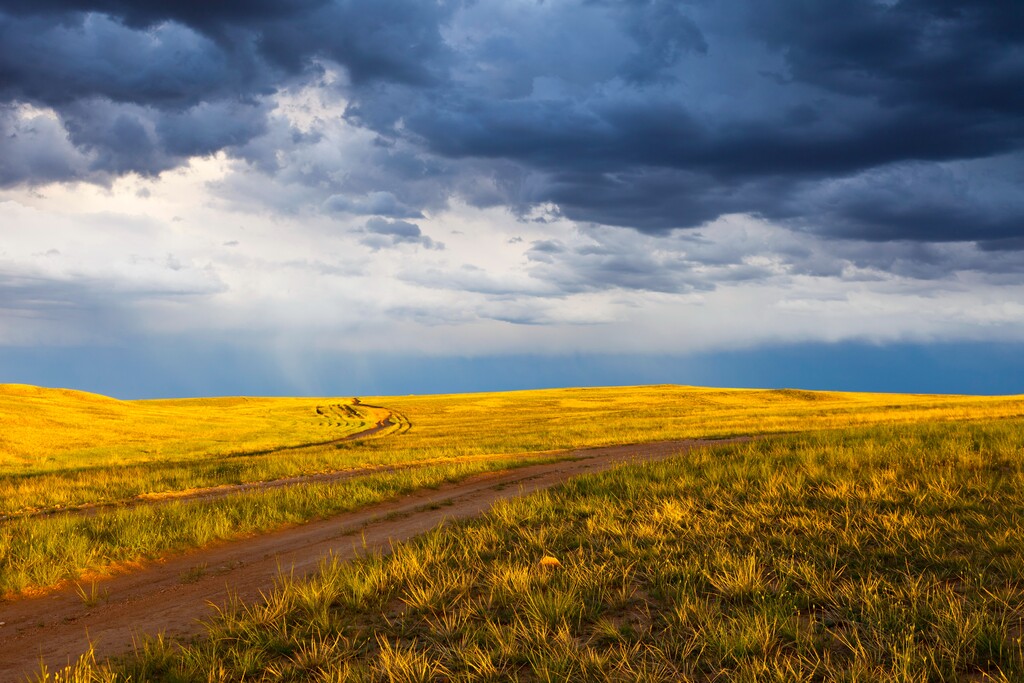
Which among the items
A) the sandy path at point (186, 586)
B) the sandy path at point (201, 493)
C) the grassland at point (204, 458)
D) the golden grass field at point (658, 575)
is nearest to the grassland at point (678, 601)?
the golden grass field at point (658, 575)

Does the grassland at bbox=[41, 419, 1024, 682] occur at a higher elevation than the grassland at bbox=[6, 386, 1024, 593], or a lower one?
higher

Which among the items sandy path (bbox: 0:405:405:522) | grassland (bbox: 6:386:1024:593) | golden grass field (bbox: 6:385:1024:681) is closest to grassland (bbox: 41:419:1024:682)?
golden grass field (bbox: 6:385:1024:681)

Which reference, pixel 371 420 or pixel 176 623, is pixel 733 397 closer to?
pixel 371 420

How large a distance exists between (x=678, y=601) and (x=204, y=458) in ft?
113

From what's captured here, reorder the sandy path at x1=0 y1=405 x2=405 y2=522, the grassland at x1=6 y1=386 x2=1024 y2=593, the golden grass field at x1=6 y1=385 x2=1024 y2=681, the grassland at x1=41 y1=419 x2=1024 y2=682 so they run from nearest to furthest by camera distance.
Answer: the grassland at x1=41 y1=419 x2=1024 y2=682
the golden grass field at x1=6 y1=385 x2=1024 y2=681
the grassland at x1=6 y1=386 x2=1024 y2=593
the sandy path at x1=0 y1=405 x2=405 y2=522

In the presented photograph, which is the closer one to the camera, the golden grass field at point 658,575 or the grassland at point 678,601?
the grassland at point 678,601

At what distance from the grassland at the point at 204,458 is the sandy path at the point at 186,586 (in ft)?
2.87

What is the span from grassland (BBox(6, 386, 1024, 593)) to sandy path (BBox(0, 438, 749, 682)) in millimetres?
876

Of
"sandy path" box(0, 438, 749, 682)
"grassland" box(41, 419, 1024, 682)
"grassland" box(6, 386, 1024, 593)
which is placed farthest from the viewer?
→ "grassland" box(6, 386, 1024, 593)

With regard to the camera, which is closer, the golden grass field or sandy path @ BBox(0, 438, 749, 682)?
the golden grass field

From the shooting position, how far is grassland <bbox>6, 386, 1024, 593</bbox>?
1336cm

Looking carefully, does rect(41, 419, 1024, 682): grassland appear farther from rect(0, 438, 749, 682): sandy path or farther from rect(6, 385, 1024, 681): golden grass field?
rect(0, 438, 749, 682): sandy path

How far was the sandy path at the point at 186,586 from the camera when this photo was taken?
8273 mm

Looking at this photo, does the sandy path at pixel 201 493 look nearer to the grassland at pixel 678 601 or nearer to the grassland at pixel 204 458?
the grassland at pixel 204 458
